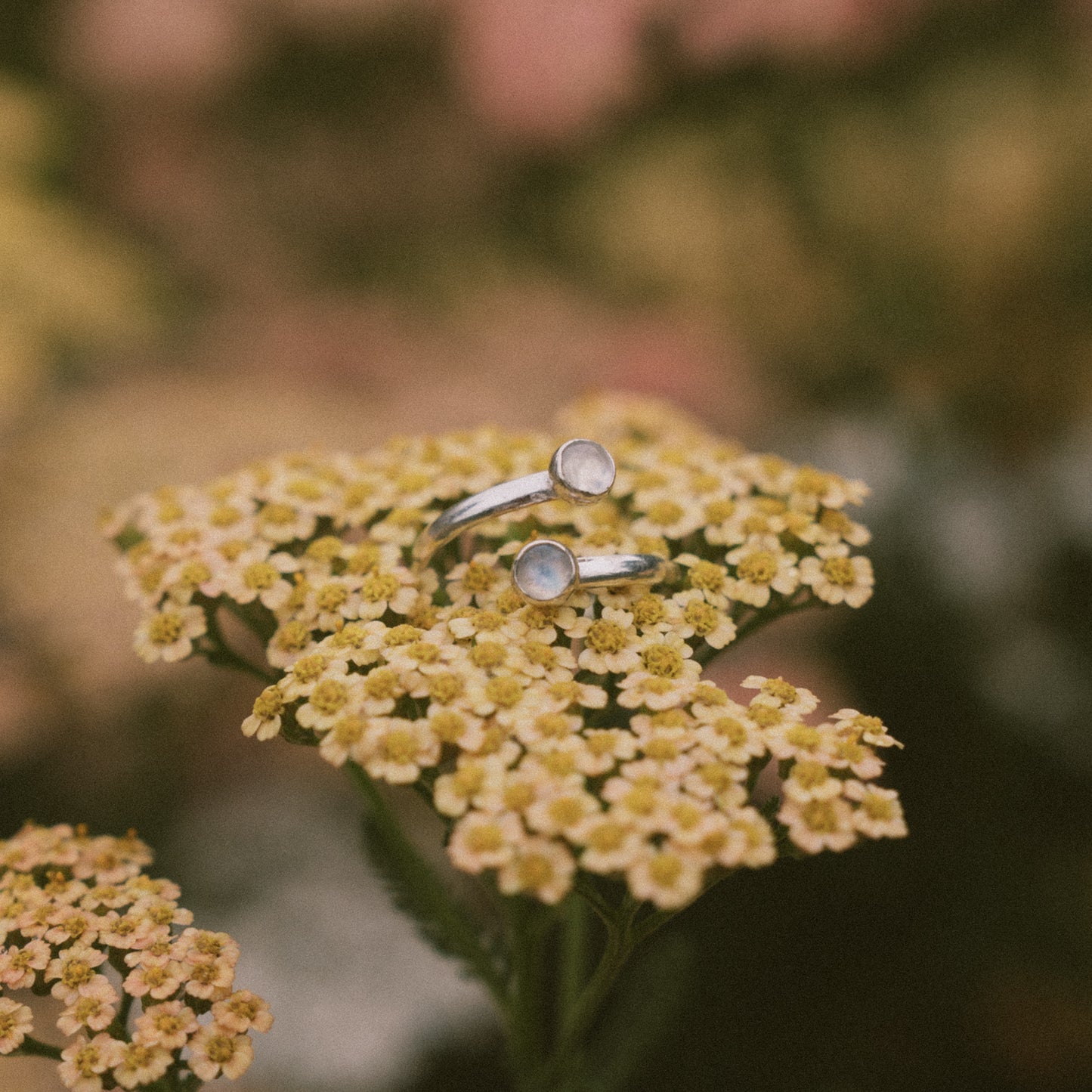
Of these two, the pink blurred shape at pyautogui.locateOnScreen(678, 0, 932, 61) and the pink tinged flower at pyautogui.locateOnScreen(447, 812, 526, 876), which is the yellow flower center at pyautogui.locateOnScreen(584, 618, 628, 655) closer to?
the pink tinged flower at pyautogui.locateOnScreen(447, 812, 526, 876)

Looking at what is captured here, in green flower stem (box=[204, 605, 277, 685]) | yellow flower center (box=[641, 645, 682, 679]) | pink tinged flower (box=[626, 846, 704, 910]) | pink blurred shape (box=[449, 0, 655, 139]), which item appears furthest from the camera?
pink blurred shape (box=[449, 0, 655, 139])

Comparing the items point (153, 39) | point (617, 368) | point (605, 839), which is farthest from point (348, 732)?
point (153, 39)

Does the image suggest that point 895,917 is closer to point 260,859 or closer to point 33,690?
point 260,859

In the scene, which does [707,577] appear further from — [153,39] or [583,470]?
[153,39]

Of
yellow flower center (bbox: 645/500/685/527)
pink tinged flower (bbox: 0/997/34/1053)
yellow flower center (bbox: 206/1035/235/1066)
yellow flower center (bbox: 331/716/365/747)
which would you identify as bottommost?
yellow flower center (bbox: 206/1035/235/1066)

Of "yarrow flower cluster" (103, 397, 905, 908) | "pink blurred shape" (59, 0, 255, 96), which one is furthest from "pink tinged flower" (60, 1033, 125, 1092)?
"pink blurred shape" (59, 0, 255, 96)
